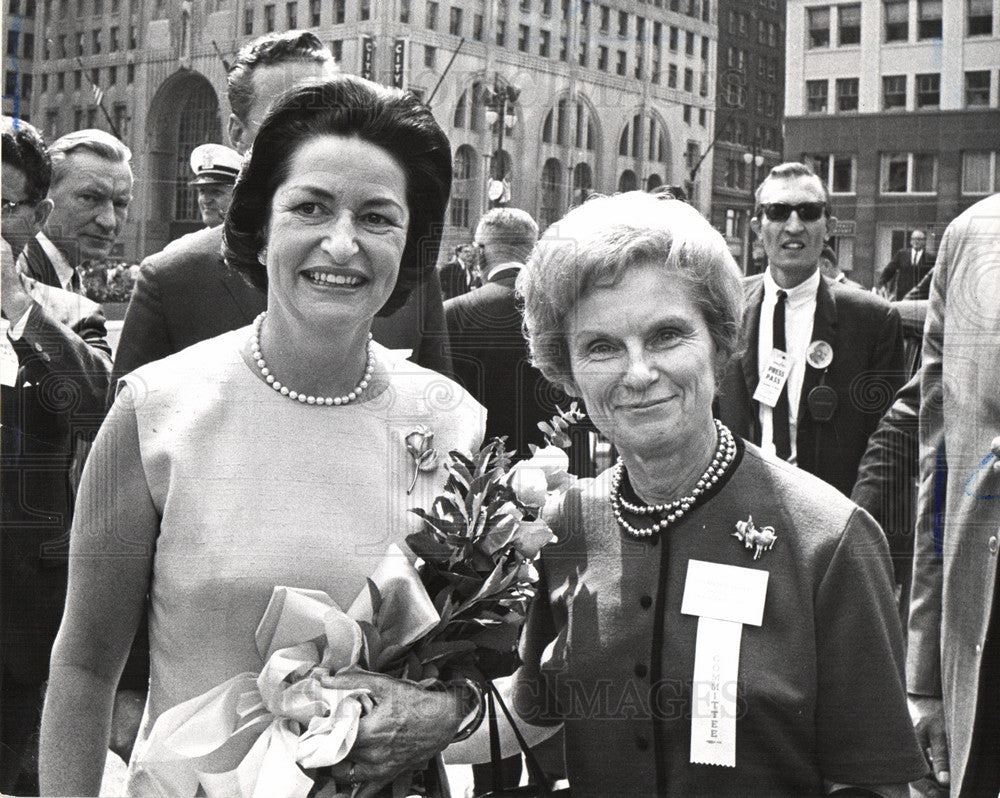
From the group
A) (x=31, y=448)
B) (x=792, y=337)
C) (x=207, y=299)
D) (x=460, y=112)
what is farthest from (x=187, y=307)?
(x=792, y=337)

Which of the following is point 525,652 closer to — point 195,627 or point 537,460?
point 537,460

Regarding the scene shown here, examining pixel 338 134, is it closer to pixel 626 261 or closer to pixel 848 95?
pixel 626 261

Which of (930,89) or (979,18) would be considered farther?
(930,89)

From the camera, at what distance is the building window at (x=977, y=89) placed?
2.34m

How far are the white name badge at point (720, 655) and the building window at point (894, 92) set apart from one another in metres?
1.33

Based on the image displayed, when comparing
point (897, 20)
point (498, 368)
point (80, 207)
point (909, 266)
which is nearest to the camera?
point (897, 20)

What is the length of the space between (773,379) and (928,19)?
1.11 m

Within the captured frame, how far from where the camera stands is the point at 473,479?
4.86 feet

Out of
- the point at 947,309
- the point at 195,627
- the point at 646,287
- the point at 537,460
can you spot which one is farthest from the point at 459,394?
the point at 947,309

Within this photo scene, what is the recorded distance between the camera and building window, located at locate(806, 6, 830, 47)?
8.07 ft

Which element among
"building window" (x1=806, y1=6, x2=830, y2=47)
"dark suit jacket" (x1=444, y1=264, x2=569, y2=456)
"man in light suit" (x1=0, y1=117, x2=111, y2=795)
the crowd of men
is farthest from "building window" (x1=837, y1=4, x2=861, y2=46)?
"man in light suit" (x1=0, y1=117, x2=111, y2=795)

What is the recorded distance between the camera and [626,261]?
1524 millimetres

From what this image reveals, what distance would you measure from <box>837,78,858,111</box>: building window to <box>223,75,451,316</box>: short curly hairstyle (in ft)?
3.71

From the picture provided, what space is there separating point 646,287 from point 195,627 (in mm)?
749
